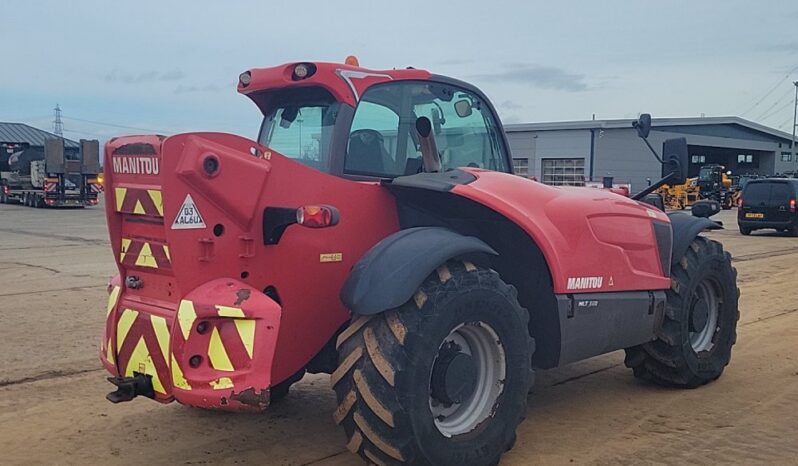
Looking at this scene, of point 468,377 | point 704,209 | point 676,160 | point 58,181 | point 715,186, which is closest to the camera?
point 468,377

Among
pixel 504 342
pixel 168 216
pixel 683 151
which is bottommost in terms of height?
pixel 504 342

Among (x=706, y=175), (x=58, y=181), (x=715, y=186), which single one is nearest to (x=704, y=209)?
(x=58, y=181)

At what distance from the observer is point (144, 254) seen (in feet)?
12.7

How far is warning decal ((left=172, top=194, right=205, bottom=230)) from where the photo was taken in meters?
3.59

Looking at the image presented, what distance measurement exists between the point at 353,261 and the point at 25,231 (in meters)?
18.5

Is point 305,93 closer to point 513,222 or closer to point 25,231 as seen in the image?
point 513,222

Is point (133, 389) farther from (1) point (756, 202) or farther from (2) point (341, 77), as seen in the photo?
(1) point (756, 202)

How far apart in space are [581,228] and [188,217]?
2342 millimetres

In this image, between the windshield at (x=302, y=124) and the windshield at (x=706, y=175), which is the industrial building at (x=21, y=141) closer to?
the windshield at (x=706, y=175)

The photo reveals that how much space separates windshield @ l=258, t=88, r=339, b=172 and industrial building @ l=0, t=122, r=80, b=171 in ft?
115

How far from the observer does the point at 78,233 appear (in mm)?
19406

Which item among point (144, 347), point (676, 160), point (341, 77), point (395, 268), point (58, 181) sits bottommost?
point (144, 347)

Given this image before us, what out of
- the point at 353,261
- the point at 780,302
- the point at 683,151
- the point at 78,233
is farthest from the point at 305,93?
the point at 78,233

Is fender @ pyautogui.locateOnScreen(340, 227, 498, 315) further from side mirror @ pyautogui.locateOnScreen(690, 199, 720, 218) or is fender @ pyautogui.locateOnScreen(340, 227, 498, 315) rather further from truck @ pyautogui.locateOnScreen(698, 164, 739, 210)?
truck @ pyautogui.locateOnScreen(698, 164, 739, 210)
